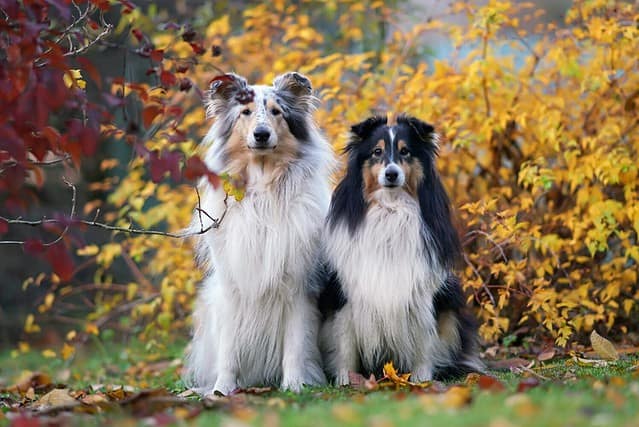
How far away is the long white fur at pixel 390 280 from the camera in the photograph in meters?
4.69

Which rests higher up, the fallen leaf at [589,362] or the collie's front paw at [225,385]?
the fallen leaf at [589,362]

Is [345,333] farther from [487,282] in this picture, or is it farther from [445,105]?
[445,105]

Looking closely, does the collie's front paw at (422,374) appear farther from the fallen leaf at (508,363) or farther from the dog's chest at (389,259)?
the fallen leaf at (508,363)

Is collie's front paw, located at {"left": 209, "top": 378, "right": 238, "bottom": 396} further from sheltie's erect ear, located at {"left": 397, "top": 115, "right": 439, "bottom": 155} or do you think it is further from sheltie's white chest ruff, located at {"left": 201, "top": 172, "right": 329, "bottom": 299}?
sheltie's erect ear, located at {"left": 397, "top": 115, "right": 439, "bottom": 155}

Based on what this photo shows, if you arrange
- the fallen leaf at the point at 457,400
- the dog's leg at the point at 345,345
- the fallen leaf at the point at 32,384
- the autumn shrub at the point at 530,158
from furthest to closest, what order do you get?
1. the autumn shrub at the point at 530,158
2. the fallen leaf at the point at 32,384
3. the dog's leg at the point at 345,345
4. the fallen leaf at the point at 457,400

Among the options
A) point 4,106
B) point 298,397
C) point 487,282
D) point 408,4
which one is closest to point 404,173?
point 298,397

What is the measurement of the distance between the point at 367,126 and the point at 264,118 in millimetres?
594

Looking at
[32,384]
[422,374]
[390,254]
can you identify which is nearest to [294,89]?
[390,254]

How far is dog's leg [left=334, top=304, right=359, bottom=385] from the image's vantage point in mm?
4781

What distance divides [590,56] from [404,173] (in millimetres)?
2602

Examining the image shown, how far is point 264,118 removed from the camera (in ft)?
15.4

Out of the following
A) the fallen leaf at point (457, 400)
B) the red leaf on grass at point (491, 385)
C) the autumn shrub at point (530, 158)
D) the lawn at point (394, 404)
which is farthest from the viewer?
the autumn shrub at point (530, 158)

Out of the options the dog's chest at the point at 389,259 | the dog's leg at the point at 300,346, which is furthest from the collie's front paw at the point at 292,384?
the dog's chest at the point at 389,259

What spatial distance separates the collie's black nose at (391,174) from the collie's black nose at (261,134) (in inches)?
27.4
